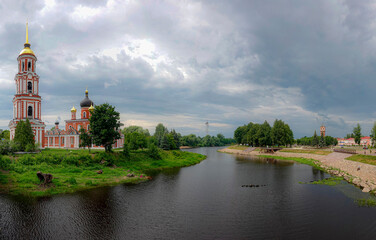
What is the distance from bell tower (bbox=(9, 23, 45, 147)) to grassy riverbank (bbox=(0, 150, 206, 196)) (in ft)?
50.2

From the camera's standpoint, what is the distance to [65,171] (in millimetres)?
33625

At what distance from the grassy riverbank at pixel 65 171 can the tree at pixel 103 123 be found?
9.13ft

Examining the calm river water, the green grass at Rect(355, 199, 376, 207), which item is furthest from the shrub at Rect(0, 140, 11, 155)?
the green grass at Rect(355, 199, 376, 207)

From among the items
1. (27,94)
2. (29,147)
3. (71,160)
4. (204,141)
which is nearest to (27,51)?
(27,94)

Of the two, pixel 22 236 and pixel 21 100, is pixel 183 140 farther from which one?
pixel 22 236

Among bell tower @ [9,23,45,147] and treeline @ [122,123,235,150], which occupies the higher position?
bell tower @ [9,23,45,147]

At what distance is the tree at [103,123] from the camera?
43.0m

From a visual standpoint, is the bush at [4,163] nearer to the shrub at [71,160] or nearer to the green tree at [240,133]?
the shrub at [71,160]

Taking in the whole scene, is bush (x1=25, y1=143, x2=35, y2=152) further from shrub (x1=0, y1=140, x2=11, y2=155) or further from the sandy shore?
the sandy shore

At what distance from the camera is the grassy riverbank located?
26078 millimetres

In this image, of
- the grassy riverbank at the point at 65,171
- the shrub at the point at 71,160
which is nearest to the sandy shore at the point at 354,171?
the grassy riverbank at the point at 65,171

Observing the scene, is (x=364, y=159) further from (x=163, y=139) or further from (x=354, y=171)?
(x=163, y=139)

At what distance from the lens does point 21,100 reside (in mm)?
48781

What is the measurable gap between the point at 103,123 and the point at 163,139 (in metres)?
23.8
